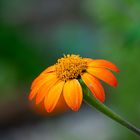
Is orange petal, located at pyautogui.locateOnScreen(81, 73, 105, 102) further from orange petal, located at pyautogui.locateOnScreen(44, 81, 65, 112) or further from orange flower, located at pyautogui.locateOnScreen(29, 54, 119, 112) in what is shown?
orange petal, located at pyautogui.locateOnScreen(44, 81, 65, 112)

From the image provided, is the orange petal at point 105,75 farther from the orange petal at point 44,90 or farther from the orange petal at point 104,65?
the orange petal at point 44,90

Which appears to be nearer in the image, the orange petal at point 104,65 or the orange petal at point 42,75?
the orange petal at point 104,65

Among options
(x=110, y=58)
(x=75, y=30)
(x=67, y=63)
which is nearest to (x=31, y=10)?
(x=75, y=30)

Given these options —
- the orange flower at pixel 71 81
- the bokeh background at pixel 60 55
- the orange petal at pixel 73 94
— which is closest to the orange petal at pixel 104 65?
the orange flower at pixel 71 81

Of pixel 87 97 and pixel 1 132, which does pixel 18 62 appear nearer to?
pixel 1 132

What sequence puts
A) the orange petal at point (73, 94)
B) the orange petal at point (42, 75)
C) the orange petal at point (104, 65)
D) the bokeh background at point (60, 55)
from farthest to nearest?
the bokeh background at point (60, 55) < the orange petal at point (42, 75) < the orange petal at point (104, 65) < the orange petal at point (73, 94)

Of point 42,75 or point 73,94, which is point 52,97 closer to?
point 73,94

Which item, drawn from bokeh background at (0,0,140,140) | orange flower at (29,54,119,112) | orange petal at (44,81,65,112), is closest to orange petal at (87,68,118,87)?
orange flower at (29,54,119,112)

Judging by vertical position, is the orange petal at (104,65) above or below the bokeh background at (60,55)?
above
